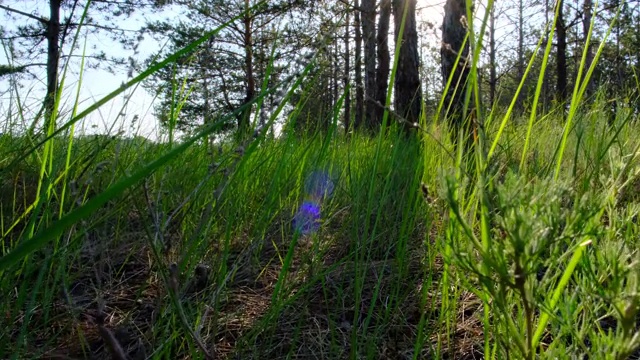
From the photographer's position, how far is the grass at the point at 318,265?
1.64ft

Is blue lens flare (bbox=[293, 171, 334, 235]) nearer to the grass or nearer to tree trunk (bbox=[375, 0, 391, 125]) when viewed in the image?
the grass

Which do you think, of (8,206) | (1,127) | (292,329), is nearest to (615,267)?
(292,329)

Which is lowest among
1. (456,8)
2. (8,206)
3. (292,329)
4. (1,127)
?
(292,329)

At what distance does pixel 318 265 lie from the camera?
1279mm

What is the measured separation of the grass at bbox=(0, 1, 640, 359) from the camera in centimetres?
50

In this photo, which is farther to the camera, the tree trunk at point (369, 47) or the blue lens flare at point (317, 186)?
the tree trunk at point (369, 47)

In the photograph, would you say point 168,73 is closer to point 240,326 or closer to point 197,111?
point 197,111

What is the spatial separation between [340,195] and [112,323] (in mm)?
1105

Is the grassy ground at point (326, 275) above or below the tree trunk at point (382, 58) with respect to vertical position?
below

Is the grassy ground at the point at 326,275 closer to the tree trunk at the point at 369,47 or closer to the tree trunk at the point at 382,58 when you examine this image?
the tree trunk at the point at 369,47

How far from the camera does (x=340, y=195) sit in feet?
6.54

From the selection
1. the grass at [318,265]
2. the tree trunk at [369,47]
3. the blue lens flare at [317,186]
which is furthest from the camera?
the tree trunk at [369,47]

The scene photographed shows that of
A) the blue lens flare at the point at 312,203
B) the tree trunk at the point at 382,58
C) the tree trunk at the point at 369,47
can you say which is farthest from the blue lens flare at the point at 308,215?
the tree trunk at the point at 382,58

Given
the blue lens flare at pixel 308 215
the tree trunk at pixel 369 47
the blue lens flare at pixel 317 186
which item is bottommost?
the blue lens flare at pixel 308 215
